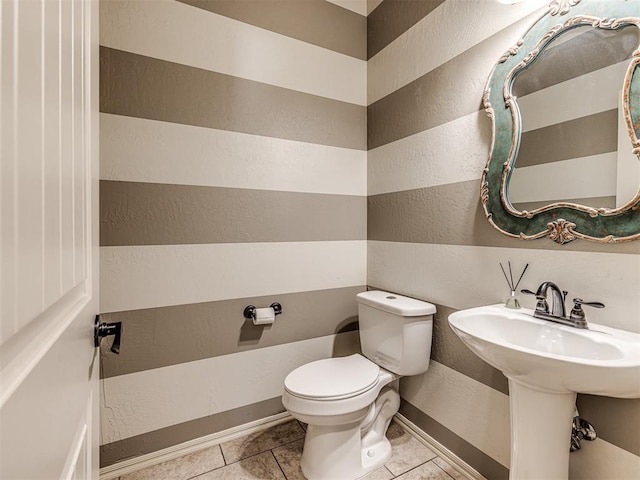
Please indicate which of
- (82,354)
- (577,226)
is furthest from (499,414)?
(82,354)

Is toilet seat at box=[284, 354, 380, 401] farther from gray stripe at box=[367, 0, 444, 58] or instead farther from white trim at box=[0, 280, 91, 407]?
gray stripe at box=[367, 0, 444, 58]

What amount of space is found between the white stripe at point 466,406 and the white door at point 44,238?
1470 mm

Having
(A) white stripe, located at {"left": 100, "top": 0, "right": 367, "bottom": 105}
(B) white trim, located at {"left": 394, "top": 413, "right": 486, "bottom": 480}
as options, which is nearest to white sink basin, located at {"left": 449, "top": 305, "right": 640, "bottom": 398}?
(B) white trim, located at {"left": 394, "top": 413, "right": 486, "bottom": 480}

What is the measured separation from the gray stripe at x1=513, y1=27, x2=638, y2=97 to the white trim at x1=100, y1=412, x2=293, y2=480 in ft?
6.84

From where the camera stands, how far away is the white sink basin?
755 millimetres

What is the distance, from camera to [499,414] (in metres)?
1.32

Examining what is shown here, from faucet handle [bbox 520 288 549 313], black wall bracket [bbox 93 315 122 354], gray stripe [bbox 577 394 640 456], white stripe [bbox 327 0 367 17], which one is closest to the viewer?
black wall bracket [bbox 93 315 122 354]

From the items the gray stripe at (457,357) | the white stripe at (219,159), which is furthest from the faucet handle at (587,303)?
the white stripe at (219,159)

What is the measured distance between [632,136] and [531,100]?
1.22 ft

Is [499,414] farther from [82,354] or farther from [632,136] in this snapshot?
[82,354]

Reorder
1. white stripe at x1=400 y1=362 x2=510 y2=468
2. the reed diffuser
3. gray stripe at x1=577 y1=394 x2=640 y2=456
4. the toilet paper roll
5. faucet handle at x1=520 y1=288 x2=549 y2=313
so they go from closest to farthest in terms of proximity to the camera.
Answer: gray stripe at x1=577 y1=394 x2=640 y2=456, faucet handle at x1=520 y1=288 x2=549 y2=313, the reed diffuser, white stripe at x1=400 y1=362 x2=510 y2=468, the toilet paper roll

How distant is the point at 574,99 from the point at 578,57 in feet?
0.47

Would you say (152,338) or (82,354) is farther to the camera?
(152,338)

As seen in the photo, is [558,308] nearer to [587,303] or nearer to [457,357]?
[587,303]
